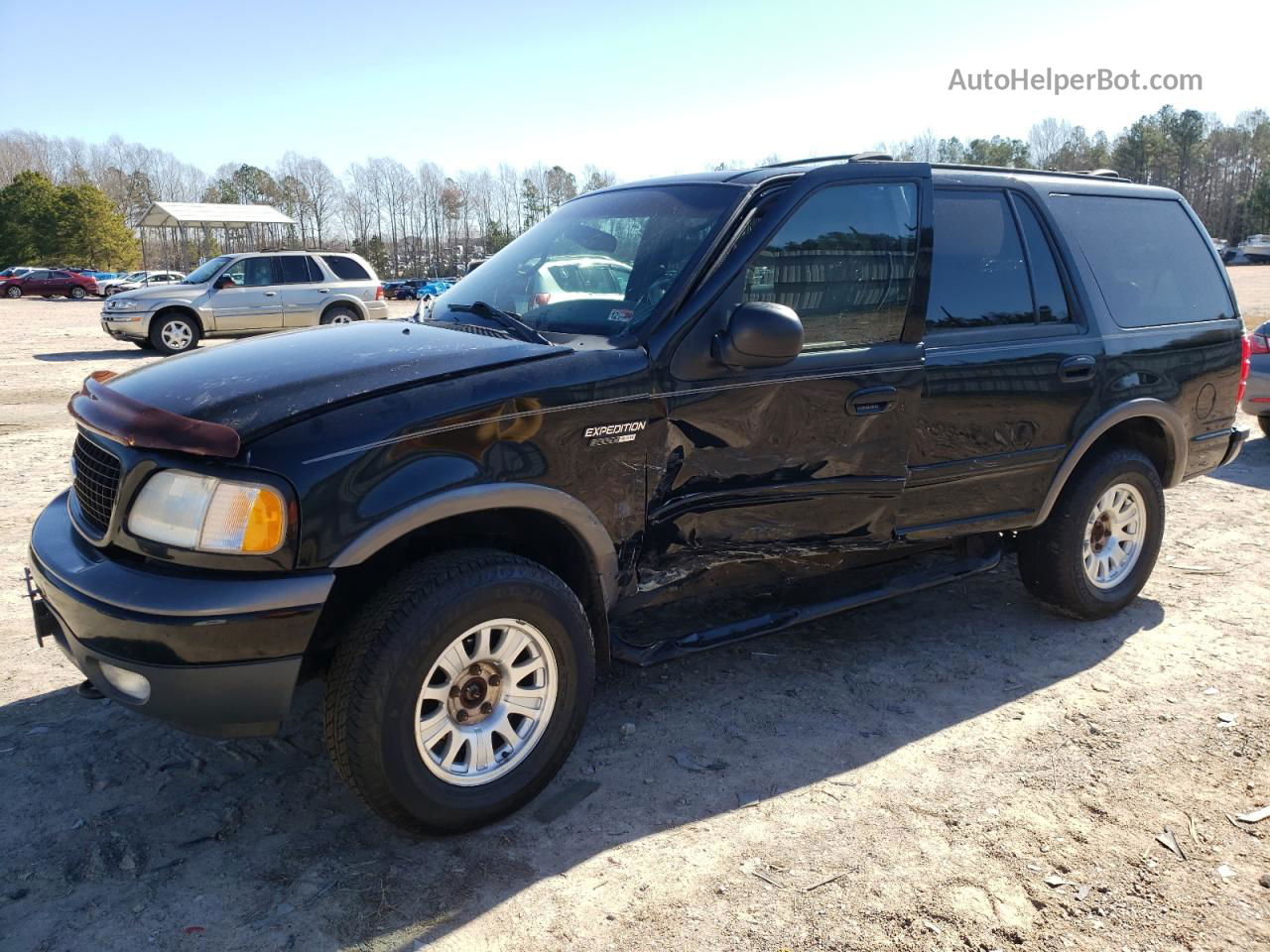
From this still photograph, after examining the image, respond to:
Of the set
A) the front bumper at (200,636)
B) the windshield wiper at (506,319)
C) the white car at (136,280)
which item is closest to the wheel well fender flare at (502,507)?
the front bumper at (200,636)

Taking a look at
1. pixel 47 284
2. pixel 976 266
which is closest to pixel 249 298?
pixel 976 266

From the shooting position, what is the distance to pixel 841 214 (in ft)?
12.0

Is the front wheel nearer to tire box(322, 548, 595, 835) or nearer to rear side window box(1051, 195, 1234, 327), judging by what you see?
rear side window box(1051, 195, 1234, 327)

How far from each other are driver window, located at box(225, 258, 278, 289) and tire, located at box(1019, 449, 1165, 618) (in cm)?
1570

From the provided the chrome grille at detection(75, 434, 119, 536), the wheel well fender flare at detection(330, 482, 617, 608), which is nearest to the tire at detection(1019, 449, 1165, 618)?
the wheel well fender flare at detection(330, 482, 617, 608)

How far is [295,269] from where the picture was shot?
685 inches

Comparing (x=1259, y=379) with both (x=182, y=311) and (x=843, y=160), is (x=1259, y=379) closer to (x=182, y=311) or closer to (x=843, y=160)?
(x=843, y=160)

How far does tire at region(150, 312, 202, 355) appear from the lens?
653 inches

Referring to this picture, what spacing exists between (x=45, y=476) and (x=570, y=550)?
5.74 meters

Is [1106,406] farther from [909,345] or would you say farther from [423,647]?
[423,647]

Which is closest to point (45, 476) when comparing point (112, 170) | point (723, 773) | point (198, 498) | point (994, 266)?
point (198, 498)

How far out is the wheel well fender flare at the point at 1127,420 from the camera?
438 centimetres

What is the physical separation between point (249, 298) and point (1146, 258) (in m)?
15.7

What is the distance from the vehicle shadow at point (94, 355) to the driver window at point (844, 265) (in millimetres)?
15492
